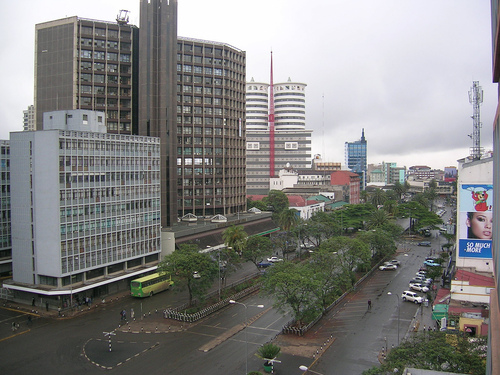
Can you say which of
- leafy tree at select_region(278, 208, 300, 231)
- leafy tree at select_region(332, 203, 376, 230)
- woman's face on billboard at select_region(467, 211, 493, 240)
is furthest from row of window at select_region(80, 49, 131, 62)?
woman's face on billboard at select_region(467, 211, 493, 240)

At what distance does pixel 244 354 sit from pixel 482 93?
104m

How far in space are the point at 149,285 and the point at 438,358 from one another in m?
41.6

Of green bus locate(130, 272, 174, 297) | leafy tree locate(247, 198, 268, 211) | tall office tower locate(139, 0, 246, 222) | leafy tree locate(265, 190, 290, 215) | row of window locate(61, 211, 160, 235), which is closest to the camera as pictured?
row of window locate(61, 211, 160, 235)

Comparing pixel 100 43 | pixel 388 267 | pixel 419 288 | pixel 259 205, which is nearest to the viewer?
pixel 419 288

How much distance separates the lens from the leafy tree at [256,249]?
6969 cm

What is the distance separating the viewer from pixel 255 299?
60531mm

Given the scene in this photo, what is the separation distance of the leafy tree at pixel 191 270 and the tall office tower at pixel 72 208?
35.5 ft

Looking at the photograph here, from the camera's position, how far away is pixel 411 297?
5922cm

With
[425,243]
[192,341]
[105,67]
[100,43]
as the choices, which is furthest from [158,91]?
[425,243]

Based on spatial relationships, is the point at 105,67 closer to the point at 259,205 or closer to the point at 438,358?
the point at 259,205

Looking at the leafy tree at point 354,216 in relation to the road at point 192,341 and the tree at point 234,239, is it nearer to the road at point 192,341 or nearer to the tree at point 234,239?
the tree at point 234,239

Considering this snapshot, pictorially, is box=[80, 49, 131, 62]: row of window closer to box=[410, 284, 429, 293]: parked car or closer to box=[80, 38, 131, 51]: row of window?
box=[80, 38, 131, 51]: row of window

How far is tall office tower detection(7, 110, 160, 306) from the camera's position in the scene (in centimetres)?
5506

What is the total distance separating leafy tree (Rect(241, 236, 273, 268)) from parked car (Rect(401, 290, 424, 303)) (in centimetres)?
2154
